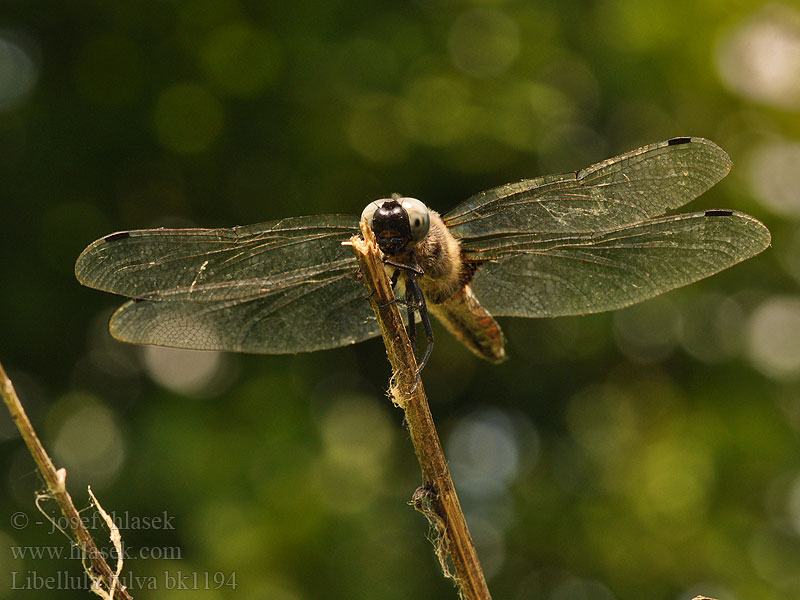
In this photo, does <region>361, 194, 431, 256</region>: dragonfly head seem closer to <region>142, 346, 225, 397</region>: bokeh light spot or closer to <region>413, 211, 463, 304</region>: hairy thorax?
<region>413, 211, 463, 304</region>: hairy thorax

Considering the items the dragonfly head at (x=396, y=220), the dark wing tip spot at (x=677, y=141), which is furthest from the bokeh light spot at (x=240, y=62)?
the dark wing tip spot at (x=677, y=141)

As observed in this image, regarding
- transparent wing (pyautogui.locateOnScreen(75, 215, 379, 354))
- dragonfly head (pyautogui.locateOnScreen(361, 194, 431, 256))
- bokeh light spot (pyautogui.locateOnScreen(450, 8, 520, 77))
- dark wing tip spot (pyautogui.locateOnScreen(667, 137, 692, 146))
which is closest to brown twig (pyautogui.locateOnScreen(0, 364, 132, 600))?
transparent wing (pyautogui.locateOnScreen(75, 215, 379, 354))

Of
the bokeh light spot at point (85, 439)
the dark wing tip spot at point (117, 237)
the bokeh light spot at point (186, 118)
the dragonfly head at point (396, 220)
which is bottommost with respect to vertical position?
the dragonfly head at point (396, 220)

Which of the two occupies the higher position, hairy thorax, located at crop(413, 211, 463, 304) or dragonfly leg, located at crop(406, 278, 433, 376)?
hairy thorax, located at crop(413, 211, 463, 304)

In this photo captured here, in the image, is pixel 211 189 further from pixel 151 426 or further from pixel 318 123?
pixel 151 426

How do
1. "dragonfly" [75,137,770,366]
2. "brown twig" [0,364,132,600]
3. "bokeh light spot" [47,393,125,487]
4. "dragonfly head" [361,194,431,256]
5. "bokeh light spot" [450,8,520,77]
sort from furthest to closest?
"bokeh light spot" [450,8,520,77]
"bokeh light spot" [47,393,125,487]
"dragonfly" [75,137,770,366]
"dragonfly head" [361,194,431,256]
"brown twig" [0,364,132,600]

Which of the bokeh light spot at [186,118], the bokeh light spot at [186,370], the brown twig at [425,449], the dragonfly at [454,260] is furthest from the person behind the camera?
the bokeh light spot at [186,118]

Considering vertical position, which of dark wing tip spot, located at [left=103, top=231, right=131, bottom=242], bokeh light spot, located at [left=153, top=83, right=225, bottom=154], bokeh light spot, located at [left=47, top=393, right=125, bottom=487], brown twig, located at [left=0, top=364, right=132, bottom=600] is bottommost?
brown twig, located at [left=0, top=364, right=132, bottom=600]

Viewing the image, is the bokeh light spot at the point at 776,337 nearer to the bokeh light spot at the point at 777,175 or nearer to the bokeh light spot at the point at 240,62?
the bokeh light spot at the point at 777,175
